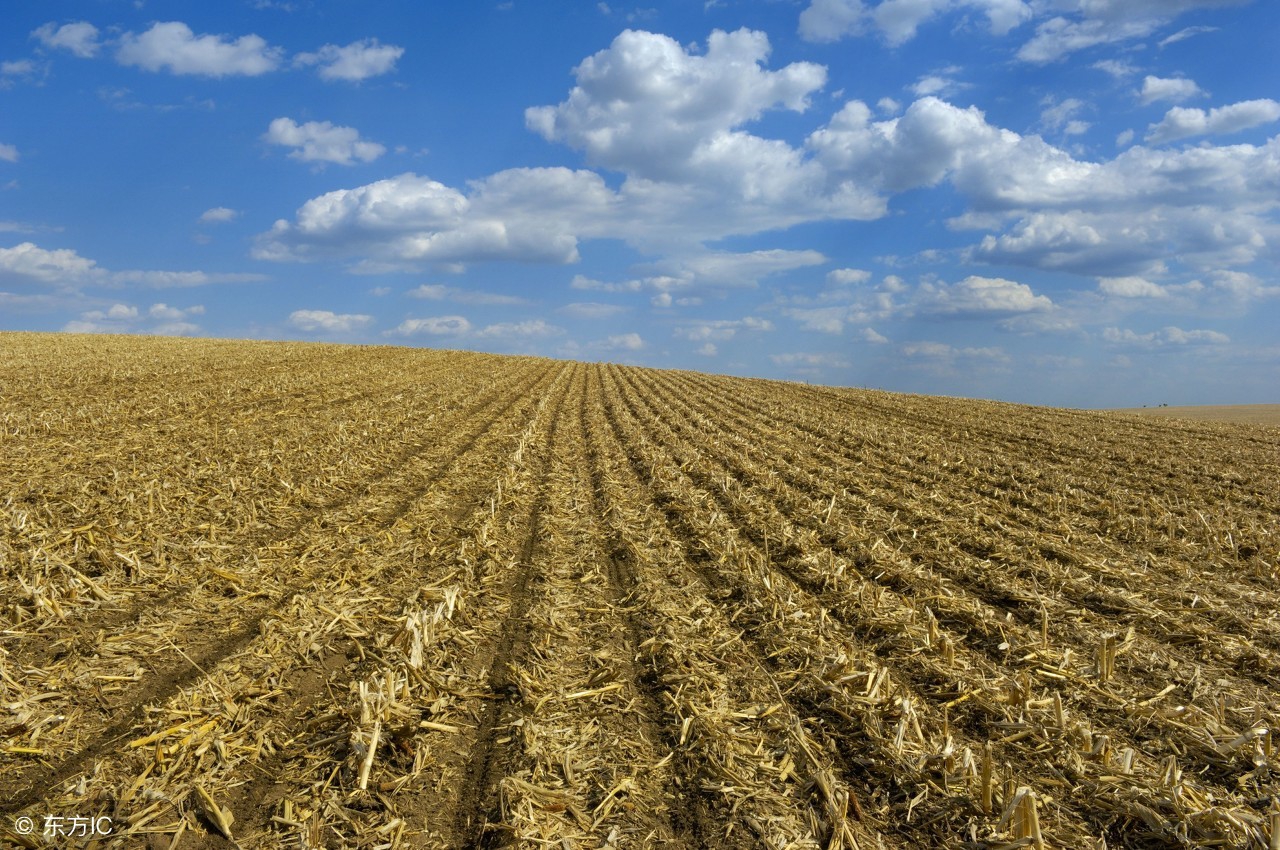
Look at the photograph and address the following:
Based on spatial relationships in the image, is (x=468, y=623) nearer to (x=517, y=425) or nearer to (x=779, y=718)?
(x=779, y=718)

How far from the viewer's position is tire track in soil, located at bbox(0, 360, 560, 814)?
13.8 ft

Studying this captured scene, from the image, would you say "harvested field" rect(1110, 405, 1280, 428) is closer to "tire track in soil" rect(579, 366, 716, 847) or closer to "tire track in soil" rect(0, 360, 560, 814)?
"tire track in soil" rect(579, 366, 716, 847)

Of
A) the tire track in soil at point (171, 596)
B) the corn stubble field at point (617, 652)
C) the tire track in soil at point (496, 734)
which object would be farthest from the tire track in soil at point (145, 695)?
the tire track in soil at point (496, 734)

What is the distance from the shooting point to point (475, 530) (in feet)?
30.3

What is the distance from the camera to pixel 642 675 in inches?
224

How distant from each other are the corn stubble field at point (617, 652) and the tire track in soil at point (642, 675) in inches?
1.3

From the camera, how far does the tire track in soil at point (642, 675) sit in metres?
4.00

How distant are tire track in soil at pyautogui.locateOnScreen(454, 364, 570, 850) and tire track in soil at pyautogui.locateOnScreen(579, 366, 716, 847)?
97 cm

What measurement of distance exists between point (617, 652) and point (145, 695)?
3754mm
